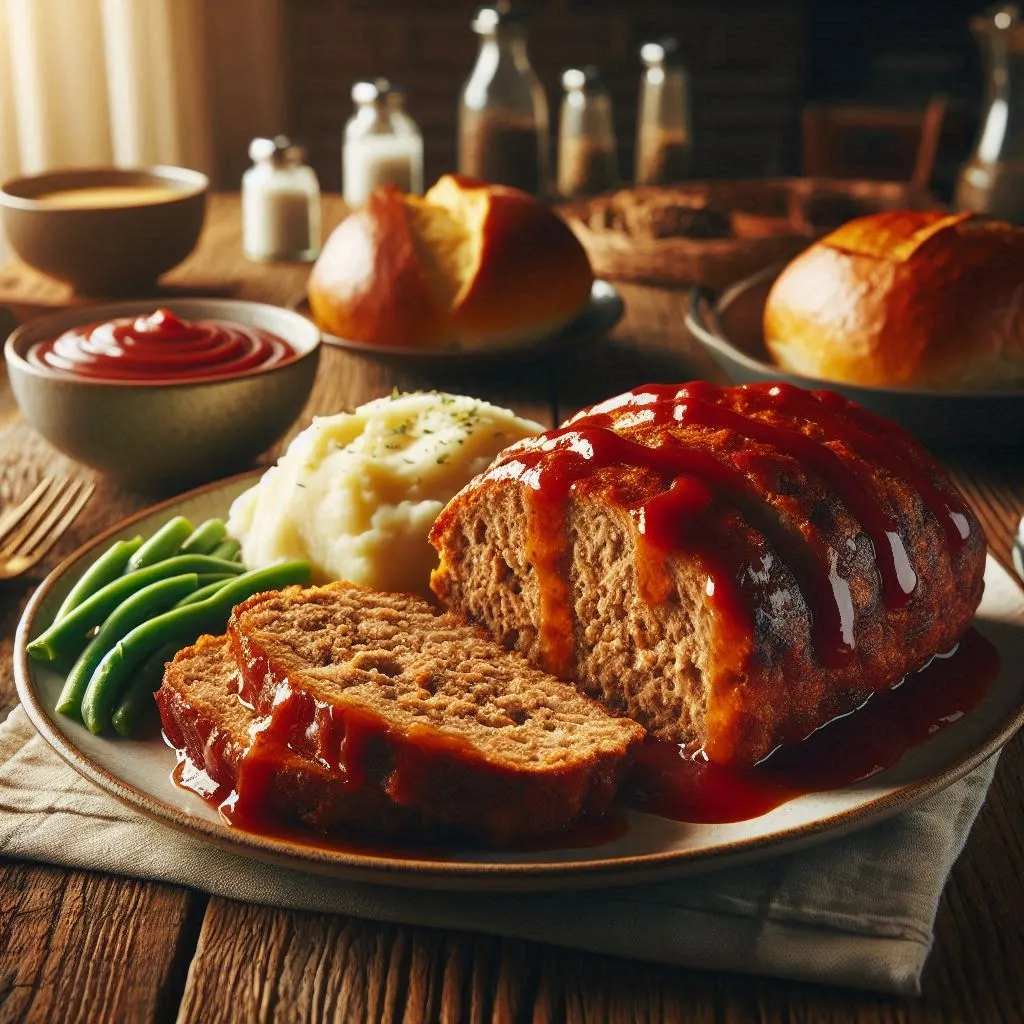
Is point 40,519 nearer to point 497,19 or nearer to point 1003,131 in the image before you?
point 497,19

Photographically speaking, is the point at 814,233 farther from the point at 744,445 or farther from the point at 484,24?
the point at 744,445

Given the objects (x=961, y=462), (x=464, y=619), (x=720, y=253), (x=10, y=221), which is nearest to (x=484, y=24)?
(x=720, y=253)

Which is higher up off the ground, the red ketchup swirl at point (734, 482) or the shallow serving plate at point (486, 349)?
the red ketchup swirl at point (734, 482)

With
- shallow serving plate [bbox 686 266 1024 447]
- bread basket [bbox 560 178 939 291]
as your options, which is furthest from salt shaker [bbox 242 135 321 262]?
shallow serving plate [bbox 686 266 1024 447]

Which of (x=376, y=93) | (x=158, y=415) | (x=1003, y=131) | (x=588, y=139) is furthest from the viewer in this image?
(x=588, y=139)

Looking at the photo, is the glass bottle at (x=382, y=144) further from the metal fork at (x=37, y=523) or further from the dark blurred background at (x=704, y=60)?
the dark blurred background at (x=704, y=60)

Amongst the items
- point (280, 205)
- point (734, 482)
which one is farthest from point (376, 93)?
point (734, 482)

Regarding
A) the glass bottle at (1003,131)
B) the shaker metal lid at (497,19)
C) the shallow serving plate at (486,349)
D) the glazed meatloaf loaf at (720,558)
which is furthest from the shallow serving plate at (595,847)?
the shaker metal lid at (497,19)
